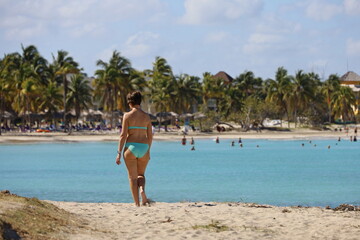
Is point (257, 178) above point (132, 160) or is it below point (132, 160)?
Result: below

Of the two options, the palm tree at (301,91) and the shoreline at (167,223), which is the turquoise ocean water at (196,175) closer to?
the shoreline at (167,223)

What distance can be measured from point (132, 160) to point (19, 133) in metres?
60.3

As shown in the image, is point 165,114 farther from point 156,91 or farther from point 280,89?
point 280,89

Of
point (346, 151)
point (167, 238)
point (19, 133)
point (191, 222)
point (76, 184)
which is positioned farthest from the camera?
point (19, 133)

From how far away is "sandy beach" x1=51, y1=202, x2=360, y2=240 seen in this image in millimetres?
8859

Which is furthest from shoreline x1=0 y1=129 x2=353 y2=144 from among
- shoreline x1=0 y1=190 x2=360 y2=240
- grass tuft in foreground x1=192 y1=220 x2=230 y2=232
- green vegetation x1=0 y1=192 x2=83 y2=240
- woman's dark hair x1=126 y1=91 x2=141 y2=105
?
grass tuft in foreground x1=192 y1=220 x2=230 y2=232

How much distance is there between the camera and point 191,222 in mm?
9797

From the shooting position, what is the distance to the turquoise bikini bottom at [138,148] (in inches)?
426

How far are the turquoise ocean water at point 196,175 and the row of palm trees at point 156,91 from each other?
15.3 metres

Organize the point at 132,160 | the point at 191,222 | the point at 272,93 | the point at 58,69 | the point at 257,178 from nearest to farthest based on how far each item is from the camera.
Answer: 1. the point at 191,222
2. the point at 132,160
3. the point at 257,178
4. the point at 58,69
5. the point at 272,93

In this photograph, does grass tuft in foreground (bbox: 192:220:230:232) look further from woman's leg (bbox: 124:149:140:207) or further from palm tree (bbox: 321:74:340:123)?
palm tree (bbox: 321:74:340:123)

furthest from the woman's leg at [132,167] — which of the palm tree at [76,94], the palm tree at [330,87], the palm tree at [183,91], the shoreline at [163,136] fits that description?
the palm tree at [330,87]

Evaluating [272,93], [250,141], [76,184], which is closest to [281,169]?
[76,184]

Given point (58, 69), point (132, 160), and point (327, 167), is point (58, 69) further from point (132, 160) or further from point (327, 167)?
point (132, 160)
